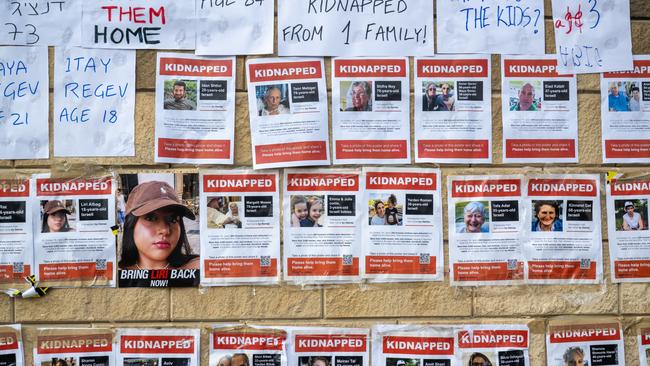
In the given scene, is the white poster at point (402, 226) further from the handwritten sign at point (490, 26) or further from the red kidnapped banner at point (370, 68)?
the handwritten sign at point (490, 26)

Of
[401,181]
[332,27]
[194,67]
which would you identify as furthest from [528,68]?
[194,67]

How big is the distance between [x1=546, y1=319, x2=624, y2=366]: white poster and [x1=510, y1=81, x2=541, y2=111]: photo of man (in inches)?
40.8

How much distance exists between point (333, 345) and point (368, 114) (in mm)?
1105

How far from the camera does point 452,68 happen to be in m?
3.31

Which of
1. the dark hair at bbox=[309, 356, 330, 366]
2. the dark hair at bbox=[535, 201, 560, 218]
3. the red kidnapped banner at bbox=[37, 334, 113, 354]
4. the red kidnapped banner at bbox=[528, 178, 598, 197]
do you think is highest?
the red kidnapped banner at bbox=[528, 178, 598, 197]


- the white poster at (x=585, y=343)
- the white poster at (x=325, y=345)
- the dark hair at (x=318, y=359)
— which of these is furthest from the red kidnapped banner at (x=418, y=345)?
the white poster at (x=585, y=343)

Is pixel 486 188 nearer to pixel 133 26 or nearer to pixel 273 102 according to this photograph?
pixel 273 102

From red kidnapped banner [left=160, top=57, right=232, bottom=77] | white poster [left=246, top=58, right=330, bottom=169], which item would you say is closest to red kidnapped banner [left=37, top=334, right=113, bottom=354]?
white poster [left=246, top=58, right=330, bottom=169]

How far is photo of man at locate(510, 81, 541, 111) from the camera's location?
333cm

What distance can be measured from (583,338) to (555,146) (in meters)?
0.94

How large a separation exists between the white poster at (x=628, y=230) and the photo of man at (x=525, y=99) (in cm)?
53

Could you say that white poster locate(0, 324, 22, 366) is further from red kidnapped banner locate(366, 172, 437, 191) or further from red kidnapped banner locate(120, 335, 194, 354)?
red kidnapped banner locate(366, 172, 437, 191)

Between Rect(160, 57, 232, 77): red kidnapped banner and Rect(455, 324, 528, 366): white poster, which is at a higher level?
Rect(160, 57, 232, 77): red kidnapped banner

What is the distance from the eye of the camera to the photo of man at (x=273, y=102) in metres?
3.25
